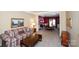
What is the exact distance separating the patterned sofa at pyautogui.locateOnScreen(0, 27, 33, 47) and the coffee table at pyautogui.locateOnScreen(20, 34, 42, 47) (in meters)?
0.06

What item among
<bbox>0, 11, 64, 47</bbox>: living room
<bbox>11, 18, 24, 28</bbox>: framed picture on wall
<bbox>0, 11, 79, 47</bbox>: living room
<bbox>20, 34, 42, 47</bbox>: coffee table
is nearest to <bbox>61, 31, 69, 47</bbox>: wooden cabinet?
<bbox>0, 11, 79, 47</bbox>: living room

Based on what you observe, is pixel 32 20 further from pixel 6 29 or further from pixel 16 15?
pixel 6 29

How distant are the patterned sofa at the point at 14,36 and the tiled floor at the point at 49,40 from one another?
10.1 inches

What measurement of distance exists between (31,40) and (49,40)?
311 mm

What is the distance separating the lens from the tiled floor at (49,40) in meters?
2.35

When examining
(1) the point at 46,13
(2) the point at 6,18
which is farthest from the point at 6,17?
(1) the point at 46,13

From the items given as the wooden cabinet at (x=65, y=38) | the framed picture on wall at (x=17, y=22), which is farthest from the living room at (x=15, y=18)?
the wooden cabinet at (x=65, y=38)

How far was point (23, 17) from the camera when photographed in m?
2.38

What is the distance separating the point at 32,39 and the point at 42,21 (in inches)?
14.5

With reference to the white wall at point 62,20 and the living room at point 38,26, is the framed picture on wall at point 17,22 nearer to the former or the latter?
the living room at point 38,26

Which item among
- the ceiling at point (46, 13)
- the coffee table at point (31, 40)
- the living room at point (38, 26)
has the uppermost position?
the ceiling at point (46, 13)
